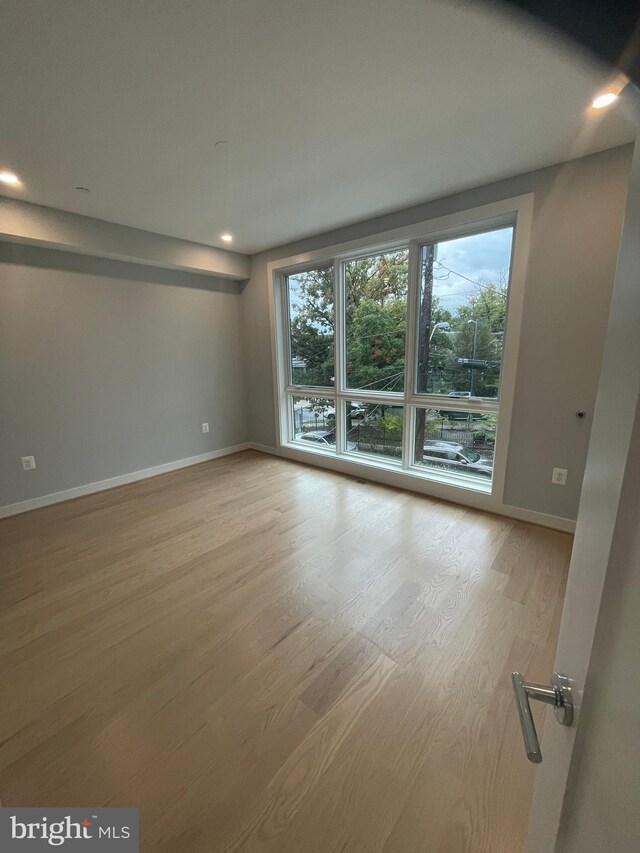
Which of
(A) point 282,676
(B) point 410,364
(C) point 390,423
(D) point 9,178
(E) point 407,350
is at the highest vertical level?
(D) point 9,178

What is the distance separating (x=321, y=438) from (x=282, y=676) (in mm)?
2824

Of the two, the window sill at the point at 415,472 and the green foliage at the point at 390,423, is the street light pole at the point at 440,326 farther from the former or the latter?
the window sill at the point at 415,472

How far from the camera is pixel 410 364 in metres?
3.02

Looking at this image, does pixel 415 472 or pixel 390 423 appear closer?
pixel 415 472

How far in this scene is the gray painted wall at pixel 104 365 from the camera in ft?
9.12

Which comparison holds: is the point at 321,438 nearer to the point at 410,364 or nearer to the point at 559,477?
the point at 410,364

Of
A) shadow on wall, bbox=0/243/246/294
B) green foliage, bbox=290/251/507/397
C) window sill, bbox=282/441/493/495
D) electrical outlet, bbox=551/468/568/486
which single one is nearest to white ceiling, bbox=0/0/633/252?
shadow on wall, bbox=0/243/246/294

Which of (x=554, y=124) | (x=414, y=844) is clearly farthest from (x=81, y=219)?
(x=414, y=844)

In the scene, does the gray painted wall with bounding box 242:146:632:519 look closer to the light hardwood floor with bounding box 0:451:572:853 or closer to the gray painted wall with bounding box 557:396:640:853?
the light hardwood floor with bounding box 0:451:572:853

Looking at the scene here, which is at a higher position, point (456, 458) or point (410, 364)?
point (410, 364)

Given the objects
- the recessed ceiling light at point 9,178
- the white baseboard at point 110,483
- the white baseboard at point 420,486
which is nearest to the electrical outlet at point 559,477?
the white baseboard at point 420,486

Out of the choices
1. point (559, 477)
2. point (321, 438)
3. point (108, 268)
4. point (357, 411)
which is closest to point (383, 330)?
point (357, 411)

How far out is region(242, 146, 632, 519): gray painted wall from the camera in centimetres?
203

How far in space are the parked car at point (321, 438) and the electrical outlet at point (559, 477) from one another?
6.13 ft
